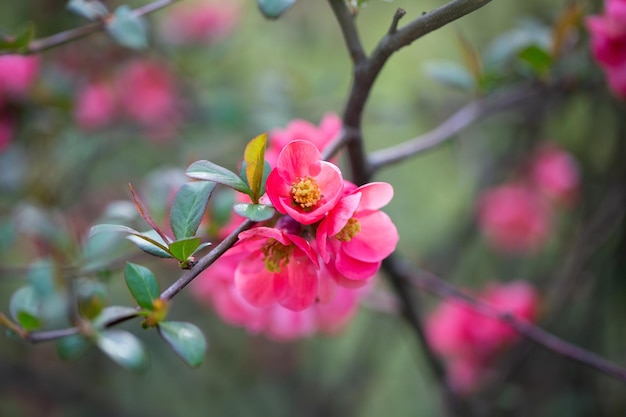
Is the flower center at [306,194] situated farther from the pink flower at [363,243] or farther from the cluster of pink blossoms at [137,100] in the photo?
the cluster of pink blossoms at [137,100]

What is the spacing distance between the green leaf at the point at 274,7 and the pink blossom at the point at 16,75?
2.33 feet

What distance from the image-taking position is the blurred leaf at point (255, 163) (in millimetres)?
446

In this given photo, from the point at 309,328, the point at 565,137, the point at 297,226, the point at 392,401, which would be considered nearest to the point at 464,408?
the point at 309,328

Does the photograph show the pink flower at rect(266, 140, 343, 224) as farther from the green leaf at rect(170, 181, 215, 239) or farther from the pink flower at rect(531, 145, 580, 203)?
the pink flower at rect(531, 145, 580, 203)

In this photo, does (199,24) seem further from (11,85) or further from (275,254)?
(275,254)

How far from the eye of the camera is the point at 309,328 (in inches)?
32.4

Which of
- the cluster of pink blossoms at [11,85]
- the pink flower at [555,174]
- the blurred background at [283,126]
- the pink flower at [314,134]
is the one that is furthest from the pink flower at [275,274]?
the pink flower at [555,174]

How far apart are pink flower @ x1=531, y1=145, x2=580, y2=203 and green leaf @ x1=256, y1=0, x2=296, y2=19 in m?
0.97

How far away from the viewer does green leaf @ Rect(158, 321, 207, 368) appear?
44cm

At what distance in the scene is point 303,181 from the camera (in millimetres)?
464

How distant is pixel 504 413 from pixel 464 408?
362 mm

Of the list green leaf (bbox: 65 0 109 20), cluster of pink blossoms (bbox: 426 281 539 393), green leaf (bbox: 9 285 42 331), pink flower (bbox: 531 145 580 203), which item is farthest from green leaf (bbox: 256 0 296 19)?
pink flower (bbox: 531 145 580 203)

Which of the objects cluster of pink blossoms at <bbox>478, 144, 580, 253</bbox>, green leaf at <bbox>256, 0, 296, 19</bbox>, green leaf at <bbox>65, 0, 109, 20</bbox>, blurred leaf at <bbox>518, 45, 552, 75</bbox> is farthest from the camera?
cluster of pink blossoms at <bbox>478, 144, 580, 253</bbox>

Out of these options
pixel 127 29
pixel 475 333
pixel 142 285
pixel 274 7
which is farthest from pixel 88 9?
pixel 475 333
